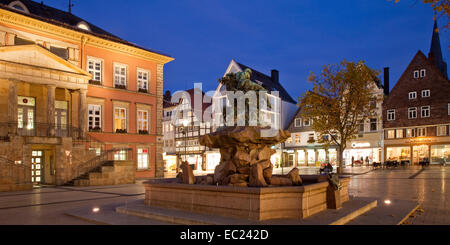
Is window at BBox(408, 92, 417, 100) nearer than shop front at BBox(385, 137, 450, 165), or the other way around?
shop front at BBox(385, 137, 450, 165)

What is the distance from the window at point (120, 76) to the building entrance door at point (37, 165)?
7761 millimetres

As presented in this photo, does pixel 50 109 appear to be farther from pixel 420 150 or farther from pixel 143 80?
pixel 420 150

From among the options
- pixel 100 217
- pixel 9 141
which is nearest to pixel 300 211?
pixel 100 217

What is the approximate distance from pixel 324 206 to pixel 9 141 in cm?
1825

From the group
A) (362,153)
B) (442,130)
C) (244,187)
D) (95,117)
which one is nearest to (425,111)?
(442,130)

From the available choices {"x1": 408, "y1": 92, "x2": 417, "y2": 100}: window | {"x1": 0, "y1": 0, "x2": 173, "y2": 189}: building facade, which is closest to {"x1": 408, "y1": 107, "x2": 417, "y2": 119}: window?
{"x1": 408, "y1": 92, "x2": 417, "y2": 100}: window

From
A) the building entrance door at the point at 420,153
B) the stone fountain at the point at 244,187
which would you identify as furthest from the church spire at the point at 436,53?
the stone fountain at the point at 244,187

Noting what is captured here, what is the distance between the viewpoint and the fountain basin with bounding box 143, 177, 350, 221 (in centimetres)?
821

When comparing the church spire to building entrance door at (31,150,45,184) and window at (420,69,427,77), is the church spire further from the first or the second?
building entrance door at (31,150,45,184)

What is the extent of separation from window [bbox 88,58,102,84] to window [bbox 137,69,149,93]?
3.68m

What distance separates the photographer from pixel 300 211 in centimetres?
859

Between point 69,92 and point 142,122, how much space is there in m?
6.66

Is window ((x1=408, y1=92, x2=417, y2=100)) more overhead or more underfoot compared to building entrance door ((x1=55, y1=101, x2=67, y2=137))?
more overhead

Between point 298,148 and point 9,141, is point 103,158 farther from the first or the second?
point 298,148
